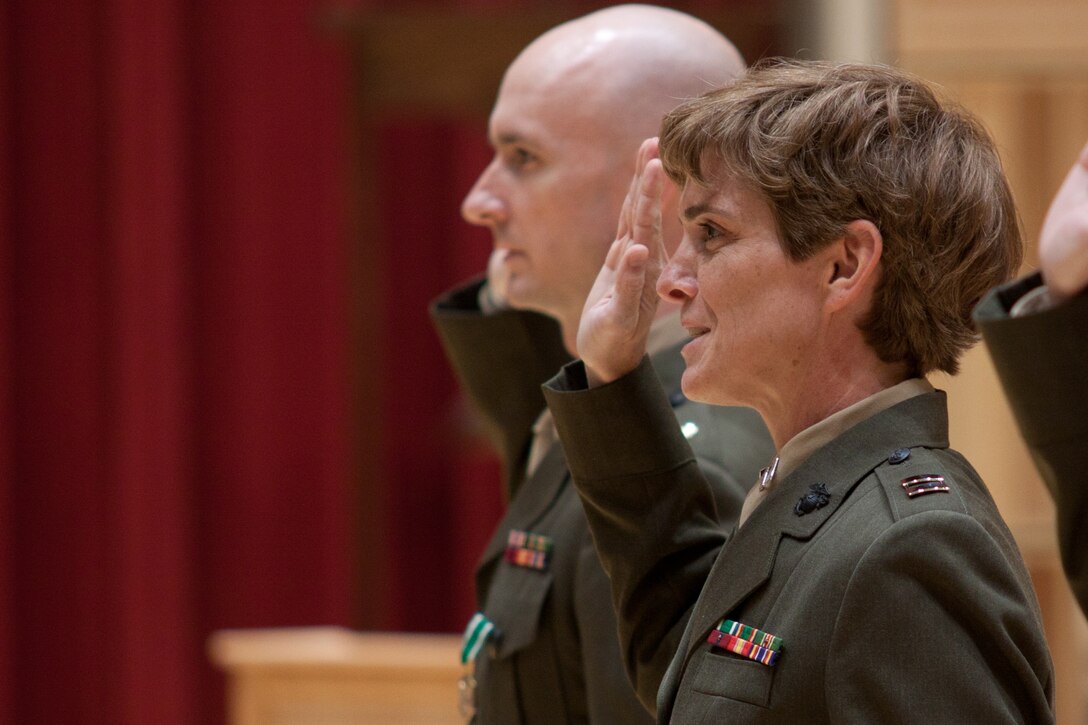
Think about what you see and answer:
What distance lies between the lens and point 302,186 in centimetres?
459

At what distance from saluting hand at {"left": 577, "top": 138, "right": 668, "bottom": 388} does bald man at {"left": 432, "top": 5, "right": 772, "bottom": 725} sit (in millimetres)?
231

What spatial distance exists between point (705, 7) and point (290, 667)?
2.65 meters

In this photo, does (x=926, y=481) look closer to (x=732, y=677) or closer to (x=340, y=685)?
(x=732, y=677)

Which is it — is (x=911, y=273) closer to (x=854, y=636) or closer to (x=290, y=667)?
(x=854, y=636)

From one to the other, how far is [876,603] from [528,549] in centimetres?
70

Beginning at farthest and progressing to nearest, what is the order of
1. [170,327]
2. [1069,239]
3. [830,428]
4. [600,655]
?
1. [170,327]
2. [600,655]
3. [830,428]
4. [1069,239]

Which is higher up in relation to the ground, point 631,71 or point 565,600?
point 631,71

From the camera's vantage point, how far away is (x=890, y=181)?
1168 mm

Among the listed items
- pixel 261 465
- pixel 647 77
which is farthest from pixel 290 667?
pixel 261 465

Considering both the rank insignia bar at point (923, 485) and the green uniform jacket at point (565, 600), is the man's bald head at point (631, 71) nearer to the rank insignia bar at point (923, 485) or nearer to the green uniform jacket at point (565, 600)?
the green uniform jacket at point (565, 600)

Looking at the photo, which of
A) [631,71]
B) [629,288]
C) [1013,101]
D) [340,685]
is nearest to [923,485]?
[629,288]

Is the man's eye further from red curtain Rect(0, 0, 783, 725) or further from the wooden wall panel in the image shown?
red curtain Rect(0, 0, 783, 725)

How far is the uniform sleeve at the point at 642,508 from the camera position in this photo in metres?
1.40

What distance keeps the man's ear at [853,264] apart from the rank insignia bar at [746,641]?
264mm
